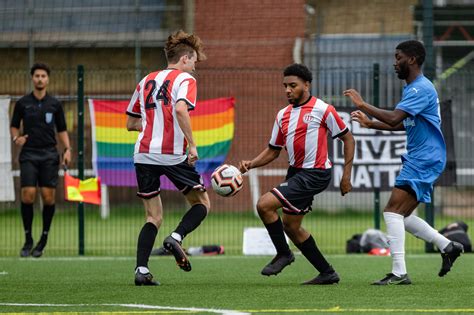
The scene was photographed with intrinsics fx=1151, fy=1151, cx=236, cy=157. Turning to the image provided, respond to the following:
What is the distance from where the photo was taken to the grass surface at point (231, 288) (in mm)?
7770

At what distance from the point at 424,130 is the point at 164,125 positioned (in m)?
2.15

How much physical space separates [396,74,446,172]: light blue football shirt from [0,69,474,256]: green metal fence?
525 cm

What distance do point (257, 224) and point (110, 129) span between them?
346 cm

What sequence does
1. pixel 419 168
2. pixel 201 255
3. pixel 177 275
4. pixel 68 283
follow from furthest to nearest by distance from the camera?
pixel 201 255 < pixel 177 275 < pixel 68 283 < pixel 419 168

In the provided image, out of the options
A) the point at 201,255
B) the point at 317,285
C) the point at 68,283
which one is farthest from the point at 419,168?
the point at 201,255

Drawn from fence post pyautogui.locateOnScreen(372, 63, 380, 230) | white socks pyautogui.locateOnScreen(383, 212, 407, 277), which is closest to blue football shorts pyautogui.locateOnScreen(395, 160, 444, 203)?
white socks pyautogui.locateOnScreen(383, 212, 407, 277)

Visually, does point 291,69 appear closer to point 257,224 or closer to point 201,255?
point 201,255

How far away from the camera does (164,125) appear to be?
9.61m

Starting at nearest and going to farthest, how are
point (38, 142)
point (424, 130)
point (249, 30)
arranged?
1. point (424, 130)
2. point (38, 142)
3. point (249, 30)

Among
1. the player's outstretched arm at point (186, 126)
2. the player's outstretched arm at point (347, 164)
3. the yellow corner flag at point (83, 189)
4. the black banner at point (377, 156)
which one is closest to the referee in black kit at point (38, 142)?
the yellow corner flag at point (83, 189)

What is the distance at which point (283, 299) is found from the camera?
8281mm

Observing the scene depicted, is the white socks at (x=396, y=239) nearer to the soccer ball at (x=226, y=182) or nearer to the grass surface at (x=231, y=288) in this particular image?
the grass surface at (x=231, y=288)

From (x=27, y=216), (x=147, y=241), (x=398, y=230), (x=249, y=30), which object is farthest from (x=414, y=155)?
(x=249, y=30)

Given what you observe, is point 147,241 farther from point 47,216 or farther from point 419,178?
point 47,216
